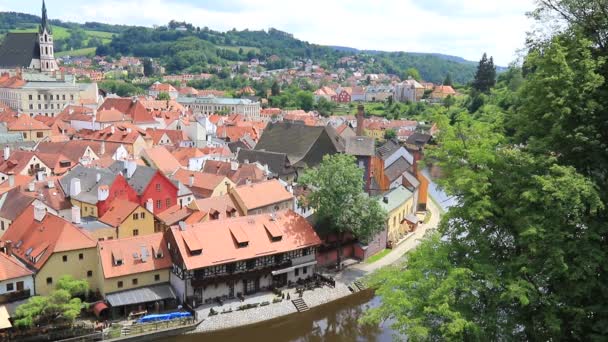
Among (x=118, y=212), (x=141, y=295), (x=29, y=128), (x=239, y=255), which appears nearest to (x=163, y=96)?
(x=29, y=128)

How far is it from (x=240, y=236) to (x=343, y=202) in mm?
8187

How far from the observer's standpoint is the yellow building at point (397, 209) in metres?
47.4

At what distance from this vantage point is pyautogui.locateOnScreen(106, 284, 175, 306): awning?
104 feet

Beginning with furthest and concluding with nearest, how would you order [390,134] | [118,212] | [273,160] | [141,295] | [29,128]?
1. [390,134]
2. [29,128]
3. [273,160]
4. [118,212]
5. [141,295]

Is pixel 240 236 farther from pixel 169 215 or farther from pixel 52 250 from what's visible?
pixel 52 250

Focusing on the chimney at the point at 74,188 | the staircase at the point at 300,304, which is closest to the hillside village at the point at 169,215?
the chimney at the point at 74,188

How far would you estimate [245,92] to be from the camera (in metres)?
177

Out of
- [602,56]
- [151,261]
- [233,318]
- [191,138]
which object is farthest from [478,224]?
[191,138]

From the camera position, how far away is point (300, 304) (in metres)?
35.3

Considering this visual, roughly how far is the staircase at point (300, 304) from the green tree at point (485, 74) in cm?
9171

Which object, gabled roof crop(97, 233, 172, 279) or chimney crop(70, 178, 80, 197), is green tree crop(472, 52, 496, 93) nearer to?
chimney crop(70, 178, 80, 197)

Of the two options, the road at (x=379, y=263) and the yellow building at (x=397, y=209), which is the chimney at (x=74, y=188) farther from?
the yellow building at (x=397, y=209)

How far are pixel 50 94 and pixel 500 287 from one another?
9622 centimetres

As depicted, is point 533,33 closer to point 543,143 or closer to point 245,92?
point 543,143
